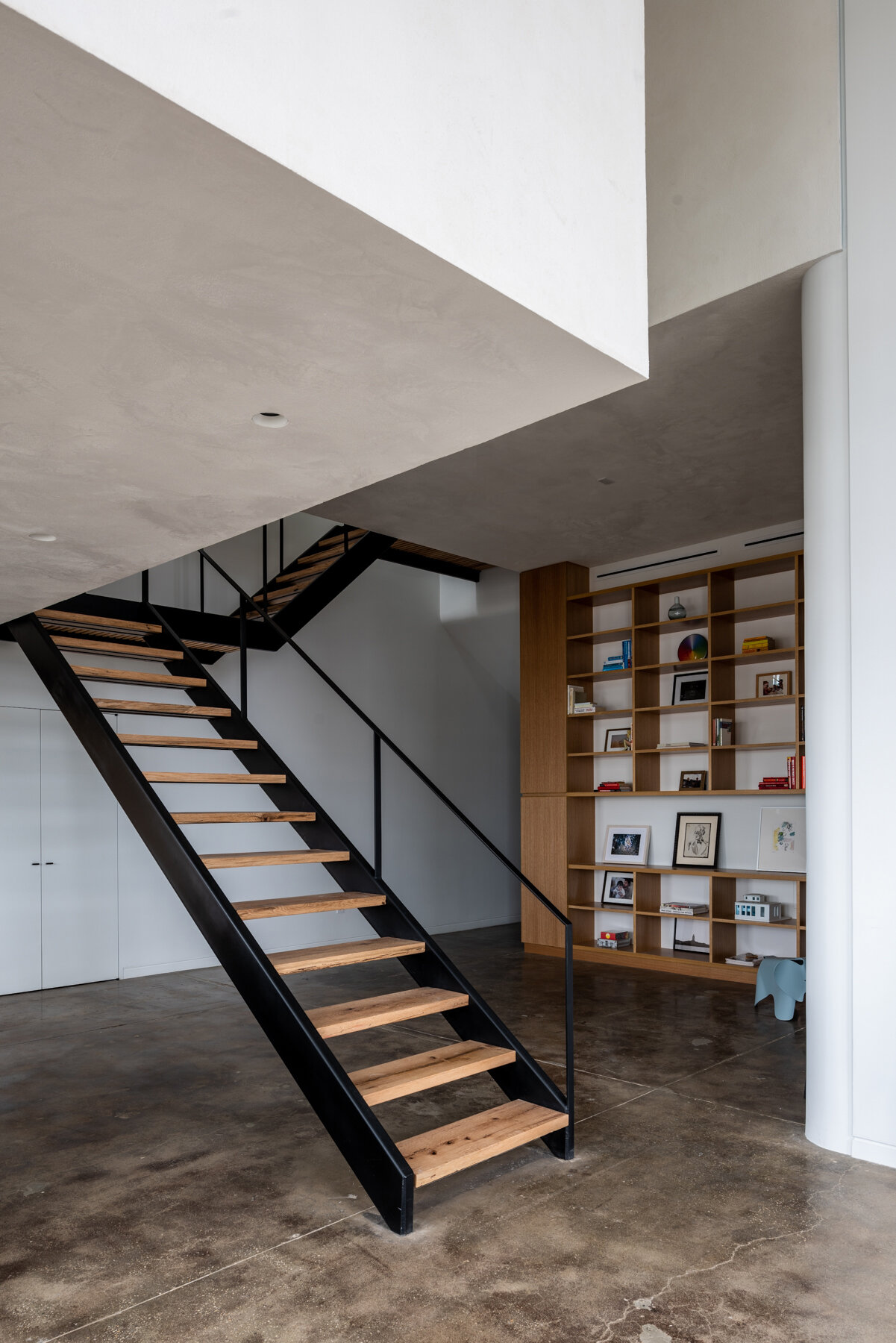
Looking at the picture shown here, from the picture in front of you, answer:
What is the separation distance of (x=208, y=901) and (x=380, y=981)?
12.8 ft

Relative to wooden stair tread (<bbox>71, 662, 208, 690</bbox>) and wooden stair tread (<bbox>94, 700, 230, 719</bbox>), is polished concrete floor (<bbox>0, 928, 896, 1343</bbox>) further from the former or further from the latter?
wooden stair tread (<bbox>71, 662, 208, 690</bbox>)

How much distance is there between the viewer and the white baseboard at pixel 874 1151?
3219mm

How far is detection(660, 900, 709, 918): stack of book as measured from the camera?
21.7 ft

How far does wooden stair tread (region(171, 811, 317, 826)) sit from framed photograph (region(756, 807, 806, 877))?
3.62 meters

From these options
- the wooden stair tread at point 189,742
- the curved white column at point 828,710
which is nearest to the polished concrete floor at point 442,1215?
the curved white column at point 828,710

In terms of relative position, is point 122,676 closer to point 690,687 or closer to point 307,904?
point 307,904

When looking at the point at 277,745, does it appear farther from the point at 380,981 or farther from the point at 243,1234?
the point at 243,1234

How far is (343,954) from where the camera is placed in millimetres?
3449

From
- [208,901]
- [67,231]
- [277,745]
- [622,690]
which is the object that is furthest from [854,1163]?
[277,745]

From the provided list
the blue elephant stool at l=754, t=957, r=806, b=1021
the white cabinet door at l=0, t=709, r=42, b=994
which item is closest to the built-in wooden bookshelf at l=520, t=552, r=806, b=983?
the blue elephant stool at l=754, t=957, r=806, b=1021

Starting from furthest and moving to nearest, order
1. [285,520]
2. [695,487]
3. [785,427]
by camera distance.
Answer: [285,520] < [695,487] < [785,427]

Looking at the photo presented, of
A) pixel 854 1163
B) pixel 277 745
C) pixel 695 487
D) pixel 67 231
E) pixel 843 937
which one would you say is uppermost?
pixel 695 487

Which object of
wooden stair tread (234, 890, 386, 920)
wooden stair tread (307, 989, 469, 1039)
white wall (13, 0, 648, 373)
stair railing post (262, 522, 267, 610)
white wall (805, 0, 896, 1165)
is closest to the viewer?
white wall (13, 0, 648, 373)

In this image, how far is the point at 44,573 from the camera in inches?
155
